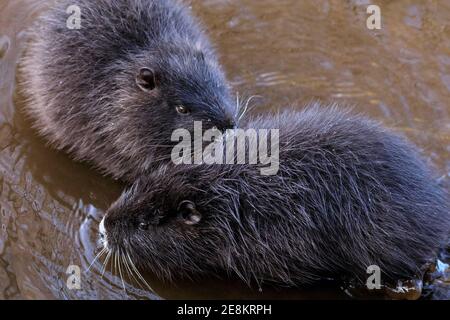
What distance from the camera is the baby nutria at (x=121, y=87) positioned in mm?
5848

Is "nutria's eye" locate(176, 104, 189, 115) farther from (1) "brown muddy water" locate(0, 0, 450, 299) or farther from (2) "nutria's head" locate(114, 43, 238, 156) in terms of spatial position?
(1) "brown muddy water" locate(0, 0, 450, 299)

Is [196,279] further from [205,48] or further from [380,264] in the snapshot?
[205,48]

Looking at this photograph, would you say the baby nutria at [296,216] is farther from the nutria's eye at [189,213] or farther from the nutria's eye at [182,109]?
the nutria's eye at [182,109]

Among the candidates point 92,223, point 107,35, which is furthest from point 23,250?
point 107,35

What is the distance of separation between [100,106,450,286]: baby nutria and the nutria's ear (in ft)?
3.44

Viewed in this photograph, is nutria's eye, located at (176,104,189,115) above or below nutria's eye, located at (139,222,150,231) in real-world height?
above

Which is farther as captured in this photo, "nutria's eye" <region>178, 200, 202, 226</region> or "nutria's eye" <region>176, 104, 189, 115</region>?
"nutria's eye" <region>176, 104, 189, 115</region>

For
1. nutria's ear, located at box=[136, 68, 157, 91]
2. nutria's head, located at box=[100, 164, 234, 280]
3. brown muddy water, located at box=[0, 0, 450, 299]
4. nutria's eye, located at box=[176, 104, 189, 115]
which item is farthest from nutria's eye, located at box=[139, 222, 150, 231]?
nutria's ear, located at box=[136, 68, 157, 91]

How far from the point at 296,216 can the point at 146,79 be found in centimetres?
179

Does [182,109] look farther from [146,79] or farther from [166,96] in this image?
[146,79]

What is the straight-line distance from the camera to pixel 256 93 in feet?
21.4

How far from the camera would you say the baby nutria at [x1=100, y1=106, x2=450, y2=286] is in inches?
192

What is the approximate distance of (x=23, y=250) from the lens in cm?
507

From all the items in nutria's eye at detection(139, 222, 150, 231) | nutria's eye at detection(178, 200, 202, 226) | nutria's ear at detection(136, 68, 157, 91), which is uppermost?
nutria's ear at detection(136, 68, 157, 91)
